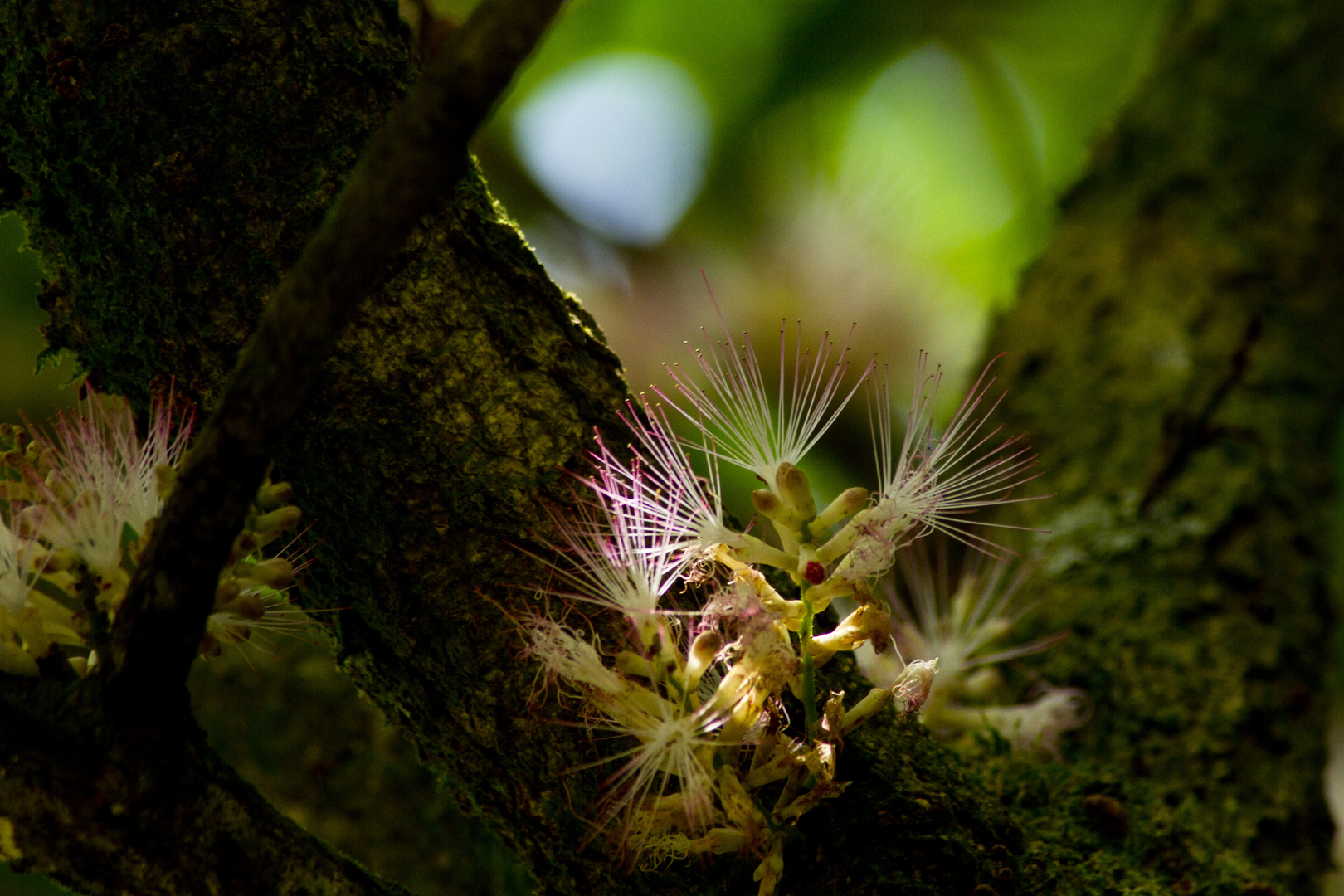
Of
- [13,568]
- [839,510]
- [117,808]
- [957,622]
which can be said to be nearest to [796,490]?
[839,510]

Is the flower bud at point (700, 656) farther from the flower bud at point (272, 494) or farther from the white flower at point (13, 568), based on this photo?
the white flower at point (13, 568)

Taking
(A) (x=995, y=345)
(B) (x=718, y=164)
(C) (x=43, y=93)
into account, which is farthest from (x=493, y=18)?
(B) (x=718, y=164)

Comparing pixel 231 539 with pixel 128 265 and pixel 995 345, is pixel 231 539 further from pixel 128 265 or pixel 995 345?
pixel 995 345

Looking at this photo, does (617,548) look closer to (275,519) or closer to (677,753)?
(677,753)

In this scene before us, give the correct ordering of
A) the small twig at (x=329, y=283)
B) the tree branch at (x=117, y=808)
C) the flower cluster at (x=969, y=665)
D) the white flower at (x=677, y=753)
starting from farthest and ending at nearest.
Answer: the flower cluster at (x=969, y=665) < the white flower at (x=677, y=753) < the tree branch at (x=117, y=808) < the small twig at (x=329, y=283)

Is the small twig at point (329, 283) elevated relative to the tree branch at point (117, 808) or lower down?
elevated

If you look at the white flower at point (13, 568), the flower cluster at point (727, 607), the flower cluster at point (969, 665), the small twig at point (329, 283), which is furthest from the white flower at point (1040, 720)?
the white flower at point (13, 568)

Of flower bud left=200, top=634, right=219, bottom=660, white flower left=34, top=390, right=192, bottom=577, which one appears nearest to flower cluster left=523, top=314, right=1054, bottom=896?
flower bud left=200, top=634, right=219, bottom=660
